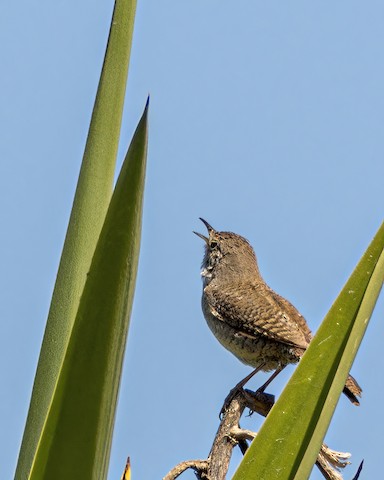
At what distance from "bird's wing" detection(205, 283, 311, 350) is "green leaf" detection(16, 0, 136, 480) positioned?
9.46 feet

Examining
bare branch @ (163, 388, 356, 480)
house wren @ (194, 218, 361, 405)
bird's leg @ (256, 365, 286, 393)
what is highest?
house wren @ (194, 218, 361, 405)

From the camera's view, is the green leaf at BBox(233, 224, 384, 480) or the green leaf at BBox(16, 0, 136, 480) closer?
the green leaf at BBox(233, 224, 384, 480)

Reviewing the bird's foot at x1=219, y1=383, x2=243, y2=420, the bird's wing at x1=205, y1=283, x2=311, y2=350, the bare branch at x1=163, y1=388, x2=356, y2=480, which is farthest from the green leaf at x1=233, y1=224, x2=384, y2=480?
the bird's wing at x1=205, y1=283, x2=311, y2=350

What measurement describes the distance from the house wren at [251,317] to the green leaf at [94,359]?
2.90m

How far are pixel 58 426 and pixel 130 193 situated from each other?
371mm

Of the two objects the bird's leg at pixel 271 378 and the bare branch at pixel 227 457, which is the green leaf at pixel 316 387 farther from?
the bird's leg at pixel 271 378

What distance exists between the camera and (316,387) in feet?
4.35

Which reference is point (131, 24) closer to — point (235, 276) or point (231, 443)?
point (231, 443)

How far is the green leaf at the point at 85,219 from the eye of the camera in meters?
1.70

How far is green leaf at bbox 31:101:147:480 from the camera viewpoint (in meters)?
1.27

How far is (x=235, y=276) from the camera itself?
18.8ft

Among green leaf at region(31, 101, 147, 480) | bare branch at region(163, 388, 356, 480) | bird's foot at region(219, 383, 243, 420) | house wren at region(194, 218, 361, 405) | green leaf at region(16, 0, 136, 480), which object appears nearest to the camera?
green leaf at region(31, 101, 147, 480)

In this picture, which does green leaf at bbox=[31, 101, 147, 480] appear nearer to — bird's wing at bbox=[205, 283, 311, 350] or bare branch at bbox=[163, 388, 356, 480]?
bare branch at bbox=[163, 388, 356, 480]

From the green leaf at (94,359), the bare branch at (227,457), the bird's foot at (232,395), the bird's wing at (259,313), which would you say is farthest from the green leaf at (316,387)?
the bird's wing at (259,313)
